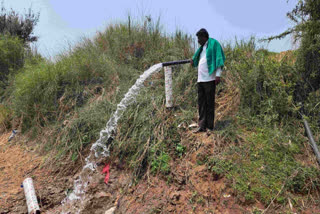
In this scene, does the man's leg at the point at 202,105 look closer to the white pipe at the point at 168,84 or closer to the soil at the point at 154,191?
the soil at the point at 154,191

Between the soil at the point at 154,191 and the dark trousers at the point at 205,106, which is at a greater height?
the dark trousers at the point at 205,106

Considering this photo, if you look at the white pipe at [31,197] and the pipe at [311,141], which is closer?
the pipe at [311,141]

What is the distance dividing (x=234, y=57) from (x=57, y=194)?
4.08 metres

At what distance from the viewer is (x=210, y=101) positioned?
11.2 ft

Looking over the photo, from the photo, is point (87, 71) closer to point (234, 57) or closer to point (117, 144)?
point (117, 144)

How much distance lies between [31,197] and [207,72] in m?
3.08

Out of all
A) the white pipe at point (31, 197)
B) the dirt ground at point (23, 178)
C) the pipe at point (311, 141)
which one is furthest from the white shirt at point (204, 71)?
the white pipe at point (31, 197)

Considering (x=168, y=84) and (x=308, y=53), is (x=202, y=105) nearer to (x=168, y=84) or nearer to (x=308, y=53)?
(x=168, y=84)

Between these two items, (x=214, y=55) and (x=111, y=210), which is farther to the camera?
(x=214, y=55)

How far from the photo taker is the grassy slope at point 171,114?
9.18 feet

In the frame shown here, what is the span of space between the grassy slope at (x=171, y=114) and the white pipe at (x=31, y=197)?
0.69m

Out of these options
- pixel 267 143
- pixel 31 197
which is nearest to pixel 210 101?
pixel 267 143

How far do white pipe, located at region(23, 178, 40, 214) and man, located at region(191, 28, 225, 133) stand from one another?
249 cm

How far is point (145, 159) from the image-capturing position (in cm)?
346
